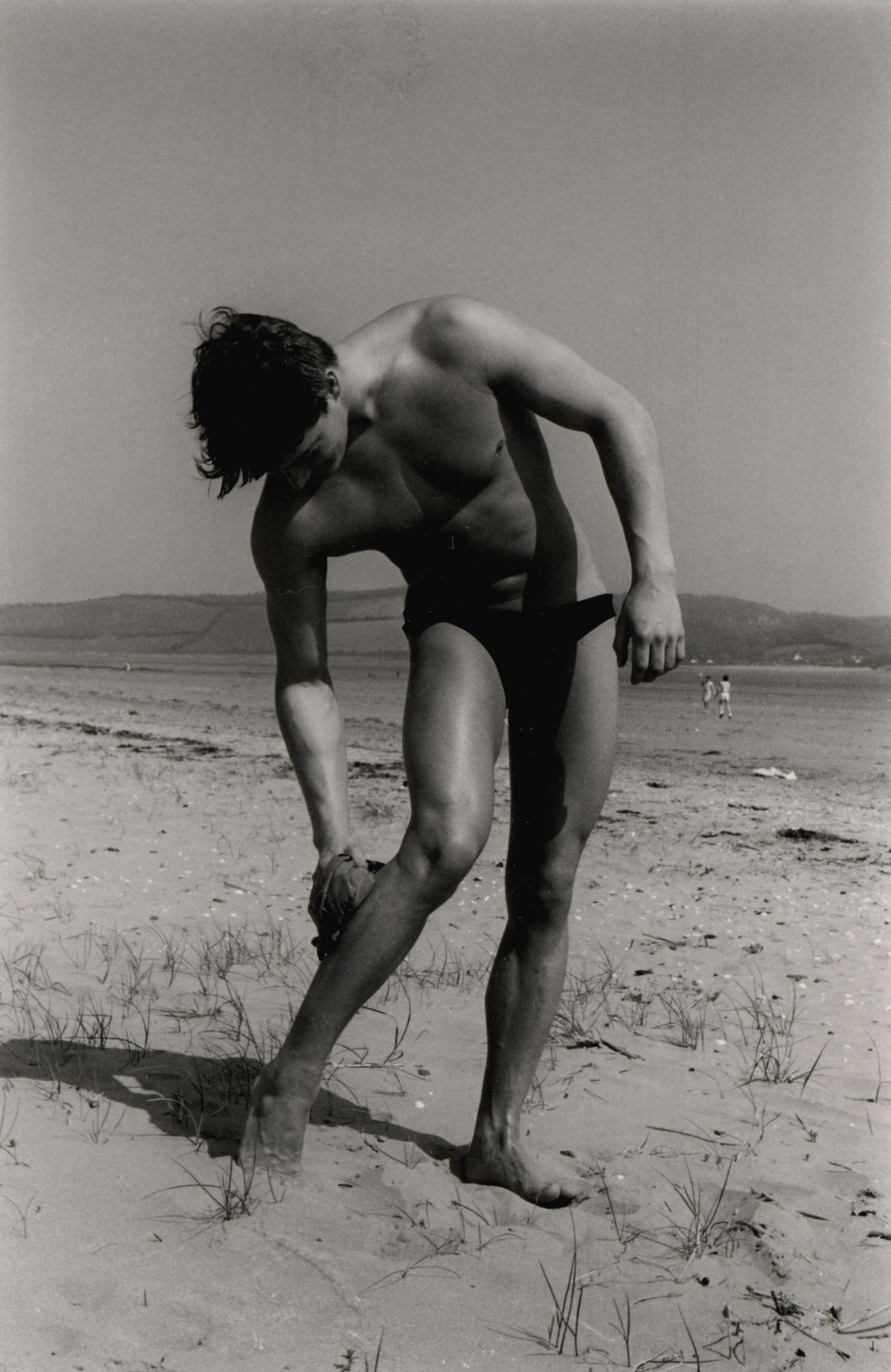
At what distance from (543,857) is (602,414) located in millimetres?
1005

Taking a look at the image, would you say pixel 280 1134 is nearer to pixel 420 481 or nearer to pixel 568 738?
pixel 568 738

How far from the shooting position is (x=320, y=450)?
2553 millimetres

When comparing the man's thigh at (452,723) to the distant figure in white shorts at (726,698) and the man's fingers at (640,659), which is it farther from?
the distant figure in white shorts at (726,698)

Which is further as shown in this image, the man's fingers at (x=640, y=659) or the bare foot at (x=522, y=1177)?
the bare foot at (x=522, y=1177)

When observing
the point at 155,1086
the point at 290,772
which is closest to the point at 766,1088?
the point at 155,1086

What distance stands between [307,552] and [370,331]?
52 cm

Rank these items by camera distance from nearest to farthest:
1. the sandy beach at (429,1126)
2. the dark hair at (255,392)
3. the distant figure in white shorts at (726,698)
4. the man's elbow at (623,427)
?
the sandy beach at (429,1126), the dark hair at (255,392), the man's elbow at (623,427), the distant figure in white shorts at (726,698)

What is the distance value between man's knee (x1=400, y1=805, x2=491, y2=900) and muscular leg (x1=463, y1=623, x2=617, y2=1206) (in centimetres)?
31

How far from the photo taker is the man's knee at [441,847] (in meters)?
2.49

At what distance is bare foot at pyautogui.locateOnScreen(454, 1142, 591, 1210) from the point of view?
8.54ft

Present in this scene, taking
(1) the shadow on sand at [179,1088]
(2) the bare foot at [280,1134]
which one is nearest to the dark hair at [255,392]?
(2) the bare foot at [280,1134]

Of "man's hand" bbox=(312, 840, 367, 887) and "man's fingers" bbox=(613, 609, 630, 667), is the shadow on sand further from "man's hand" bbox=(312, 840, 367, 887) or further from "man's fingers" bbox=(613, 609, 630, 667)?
"man's fingers" bbox=(613, 609, 630, 667)

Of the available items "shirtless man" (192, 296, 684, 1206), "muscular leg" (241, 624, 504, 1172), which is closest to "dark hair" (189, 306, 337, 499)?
"shirtless man" (192, 296, 684, 1206)

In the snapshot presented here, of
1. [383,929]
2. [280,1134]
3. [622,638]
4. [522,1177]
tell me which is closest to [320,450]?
[622,638]
